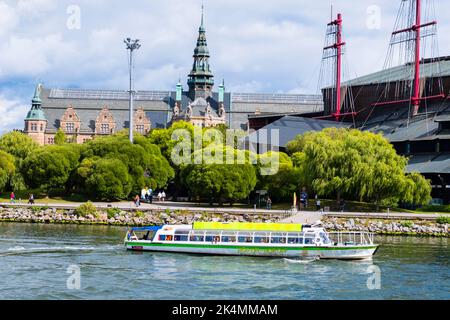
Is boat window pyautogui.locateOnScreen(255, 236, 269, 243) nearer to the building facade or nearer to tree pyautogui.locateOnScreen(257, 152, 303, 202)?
tree pyautogui.locateOnScreen(257, 152, 303, 202)

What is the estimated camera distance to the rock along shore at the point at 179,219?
6862 cm

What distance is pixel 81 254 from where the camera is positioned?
47188mm

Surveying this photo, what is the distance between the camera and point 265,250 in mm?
50344

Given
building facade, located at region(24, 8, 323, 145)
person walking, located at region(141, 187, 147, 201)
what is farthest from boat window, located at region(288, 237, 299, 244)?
building facade, located at region(24, 8, 323, 145)

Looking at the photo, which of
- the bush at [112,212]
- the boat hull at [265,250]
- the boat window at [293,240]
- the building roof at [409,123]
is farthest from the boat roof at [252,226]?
the building roof at [409,123]

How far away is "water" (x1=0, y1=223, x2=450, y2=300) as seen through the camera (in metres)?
35.6

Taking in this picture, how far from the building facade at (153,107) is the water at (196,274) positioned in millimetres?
123563

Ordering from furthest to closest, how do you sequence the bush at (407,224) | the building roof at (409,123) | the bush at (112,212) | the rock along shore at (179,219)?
the building roof at (409,123) < the bush at (112,212) < the bush at (407,224) < the rock along shore at (179,219)

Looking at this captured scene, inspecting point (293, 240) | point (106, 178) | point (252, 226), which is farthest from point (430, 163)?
point (252, 226)

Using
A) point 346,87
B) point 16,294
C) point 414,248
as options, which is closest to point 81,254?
point 16,294

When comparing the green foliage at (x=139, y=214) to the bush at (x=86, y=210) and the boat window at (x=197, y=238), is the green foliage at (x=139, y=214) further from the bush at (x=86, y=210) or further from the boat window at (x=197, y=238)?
the boat window at (x=197, y=238)

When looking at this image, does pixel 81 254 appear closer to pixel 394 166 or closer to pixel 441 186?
pixel 394 166

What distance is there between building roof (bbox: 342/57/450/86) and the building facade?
50.8 m

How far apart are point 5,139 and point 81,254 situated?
76.7 metres
